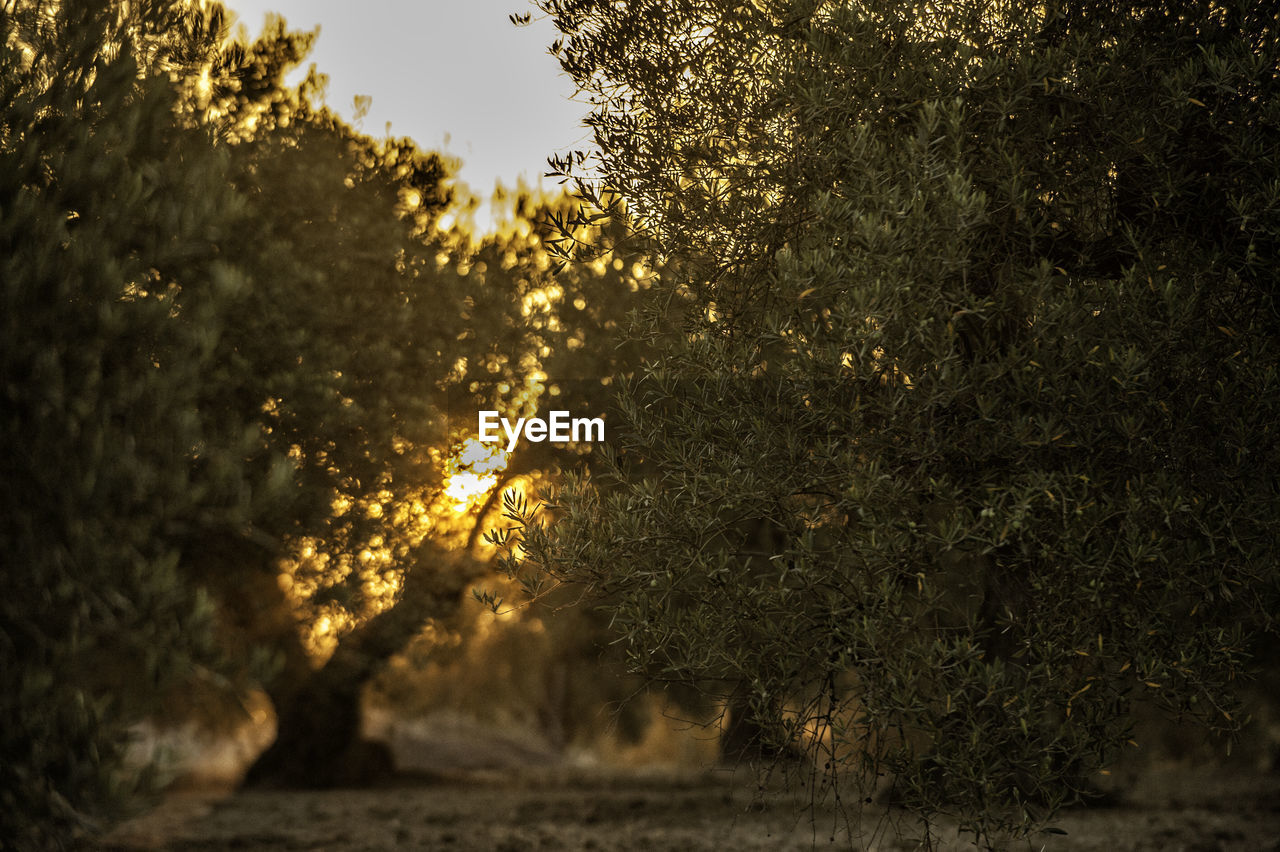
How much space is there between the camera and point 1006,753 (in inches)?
230

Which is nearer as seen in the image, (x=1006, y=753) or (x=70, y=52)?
(x=1006, y=753)

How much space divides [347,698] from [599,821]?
5203mm

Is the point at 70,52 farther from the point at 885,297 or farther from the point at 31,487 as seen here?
the point at 885,297

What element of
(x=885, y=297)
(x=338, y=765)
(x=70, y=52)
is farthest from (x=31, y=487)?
(x=338, y=765)

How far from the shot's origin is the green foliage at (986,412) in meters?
5.75

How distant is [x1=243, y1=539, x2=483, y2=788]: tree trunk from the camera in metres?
12.5

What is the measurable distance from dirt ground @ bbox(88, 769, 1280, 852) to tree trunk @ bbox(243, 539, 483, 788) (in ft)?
1.55

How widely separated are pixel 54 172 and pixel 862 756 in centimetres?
706

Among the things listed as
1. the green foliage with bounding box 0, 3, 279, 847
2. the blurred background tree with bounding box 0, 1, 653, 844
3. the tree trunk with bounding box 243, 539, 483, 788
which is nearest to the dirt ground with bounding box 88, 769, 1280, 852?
the tree trunk with bounding box 243, 539, 483, 788

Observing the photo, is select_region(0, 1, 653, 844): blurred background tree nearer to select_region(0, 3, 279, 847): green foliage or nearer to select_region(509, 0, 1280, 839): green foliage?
select_region(0, 3, 279, 847): green foliage

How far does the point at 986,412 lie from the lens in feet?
19.0

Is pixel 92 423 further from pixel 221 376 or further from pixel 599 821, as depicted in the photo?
pixel 599 821

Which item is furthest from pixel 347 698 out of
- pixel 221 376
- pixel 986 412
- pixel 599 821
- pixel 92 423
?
pixel 986 412

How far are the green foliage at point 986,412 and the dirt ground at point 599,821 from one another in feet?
14.3
